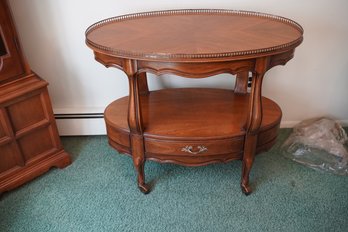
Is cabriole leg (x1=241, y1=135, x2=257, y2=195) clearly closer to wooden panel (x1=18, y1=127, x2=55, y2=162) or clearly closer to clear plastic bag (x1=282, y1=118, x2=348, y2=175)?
clear plastic bag (x1=282, y1=118, x2=348, y2=175)

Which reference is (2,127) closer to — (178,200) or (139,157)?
(139,157)

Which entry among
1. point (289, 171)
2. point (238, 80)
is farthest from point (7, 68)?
point (289, 171)

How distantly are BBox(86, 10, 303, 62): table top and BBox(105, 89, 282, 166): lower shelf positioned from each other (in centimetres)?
41

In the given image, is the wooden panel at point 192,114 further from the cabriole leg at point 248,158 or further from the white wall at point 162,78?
the white wall at point 162,78

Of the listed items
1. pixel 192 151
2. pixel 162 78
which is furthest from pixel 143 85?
pixel 192 151

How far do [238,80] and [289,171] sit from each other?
1.91ft

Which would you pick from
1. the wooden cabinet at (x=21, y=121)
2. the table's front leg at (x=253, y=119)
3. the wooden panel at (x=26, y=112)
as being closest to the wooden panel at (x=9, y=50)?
the wooden cabinet at (x=21, y=121)

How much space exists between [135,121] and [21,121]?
2.02 feet

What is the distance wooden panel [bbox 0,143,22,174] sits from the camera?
152 cm

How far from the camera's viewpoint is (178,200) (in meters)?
1.53

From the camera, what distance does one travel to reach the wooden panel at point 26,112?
1478 millimetres

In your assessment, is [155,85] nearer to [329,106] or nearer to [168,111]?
[168,111]

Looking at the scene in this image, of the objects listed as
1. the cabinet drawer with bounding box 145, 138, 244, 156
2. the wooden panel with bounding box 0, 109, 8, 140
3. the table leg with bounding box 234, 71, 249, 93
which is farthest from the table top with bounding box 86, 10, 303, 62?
the wooden panel with bounding box 0, 109, 8, 140

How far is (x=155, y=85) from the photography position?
1.87 meters
